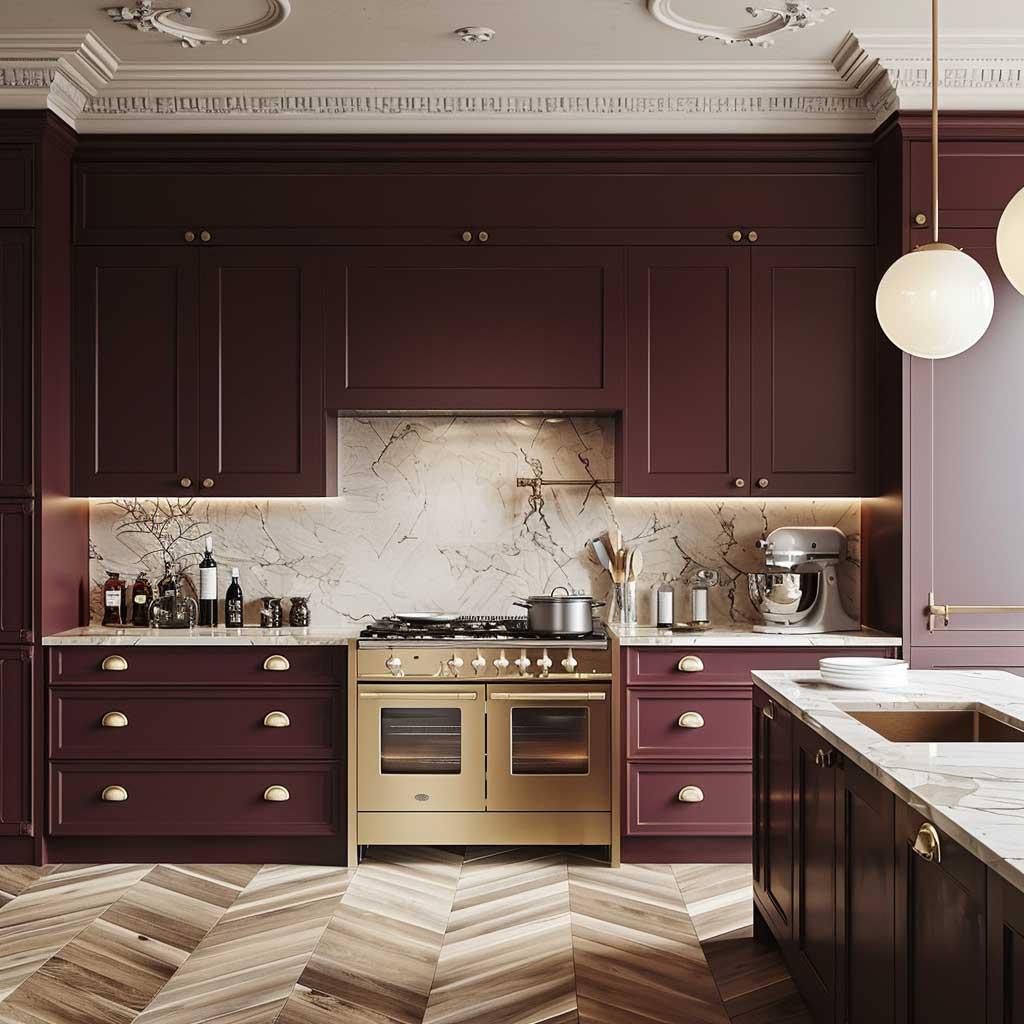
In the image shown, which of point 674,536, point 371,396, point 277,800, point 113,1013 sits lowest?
point 113,1013

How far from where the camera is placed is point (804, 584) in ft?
13.6


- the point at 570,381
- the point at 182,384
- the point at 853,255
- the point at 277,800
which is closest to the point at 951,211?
the point at 853,255

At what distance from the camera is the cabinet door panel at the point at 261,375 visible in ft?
13.5

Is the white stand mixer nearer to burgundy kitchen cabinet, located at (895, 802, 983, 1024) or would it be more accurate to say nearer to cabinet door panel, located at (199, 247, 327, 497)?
cabinet door panel, located at (199, 247, 327, 497)

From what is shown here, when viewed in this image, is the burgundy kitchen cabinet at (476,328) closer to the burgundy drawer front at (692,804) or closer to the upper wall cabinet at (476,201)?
the upper wall cabinet at (476,201)

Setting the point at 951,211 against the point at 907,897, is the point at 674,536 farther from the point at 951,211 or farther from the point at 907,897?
the point at 907,897

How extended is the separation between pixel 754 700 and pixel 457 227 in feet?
7.08

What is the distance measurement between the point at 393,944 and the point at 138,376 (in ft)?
7.75

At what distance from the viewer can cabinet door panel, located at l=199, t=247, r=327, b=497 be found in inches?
162

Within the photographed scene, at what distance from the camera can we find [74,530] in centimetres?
→ 423

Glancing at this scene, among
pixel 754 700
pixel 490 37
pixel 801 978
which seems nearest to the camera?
pixel 801 978

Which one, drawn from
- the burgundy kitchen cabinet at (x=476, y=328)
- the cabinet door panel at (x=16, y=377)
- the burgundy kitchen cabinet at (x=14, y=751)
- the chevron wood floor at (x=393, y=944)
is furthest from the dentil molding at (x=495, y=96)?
the chevron wood floor at (x=393, y=944)

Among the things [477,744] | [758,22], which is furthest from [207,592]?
[758,22]

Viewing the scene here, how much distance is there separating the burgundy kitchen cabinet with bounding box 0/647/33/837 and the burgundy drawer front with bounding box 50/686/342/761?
14 centimetres
